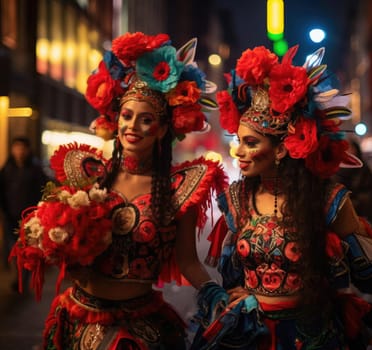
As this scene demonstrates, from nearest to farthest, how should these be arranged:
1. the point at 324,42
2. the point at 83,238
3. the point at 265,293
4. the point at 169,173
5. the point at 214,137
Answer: the point at 83,238 < the point at 265,293 < the point at 169,173 < the point at 324,42 < the point at 214,137

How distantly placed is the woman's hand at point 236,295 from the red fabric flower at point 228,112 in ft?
2.69

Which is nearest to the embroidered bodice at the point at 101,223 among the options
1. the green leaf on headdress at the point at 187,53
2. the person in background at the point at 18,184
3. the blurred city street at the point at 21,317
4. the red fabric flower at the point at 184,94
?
the red fabric flower at the point at 184,94

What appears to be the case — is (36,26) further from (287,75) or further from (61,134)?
(287,75)

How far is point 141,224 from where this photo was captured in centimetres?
309

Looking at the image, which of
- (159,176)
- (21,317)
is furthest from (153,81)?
(21,317)

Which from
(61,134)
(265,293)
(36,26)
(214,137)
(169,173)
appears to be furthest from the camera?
(214,137)

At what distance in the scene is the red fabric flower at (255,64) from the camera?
122 inches

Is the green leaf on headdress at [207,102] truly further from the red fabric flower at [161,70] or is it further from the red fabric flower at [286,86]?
the red fabric flower at [286,86]

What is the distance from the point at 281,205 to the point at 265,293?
0.43m

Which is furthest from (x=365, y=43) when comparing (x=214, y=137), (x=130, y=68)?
(x=130, y=68)

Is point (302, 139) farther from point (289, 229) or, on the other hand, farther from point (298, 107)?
point (289, 229)

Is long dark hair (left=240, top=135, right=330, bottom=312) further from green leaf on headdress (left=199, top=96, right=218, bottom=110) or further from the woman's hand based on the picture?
green leaf on headdress (left=199, top=96, right=218, bottom=110)

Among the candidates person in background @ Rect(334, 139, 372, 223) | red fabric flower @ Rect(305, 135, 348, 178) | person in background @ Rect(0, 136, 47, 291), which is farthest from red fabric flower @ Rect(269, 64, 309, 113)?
person in background @ Rect(0, 136, 47, 291)

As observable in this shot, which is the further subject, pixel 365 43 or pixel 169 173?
pixel 365 43
